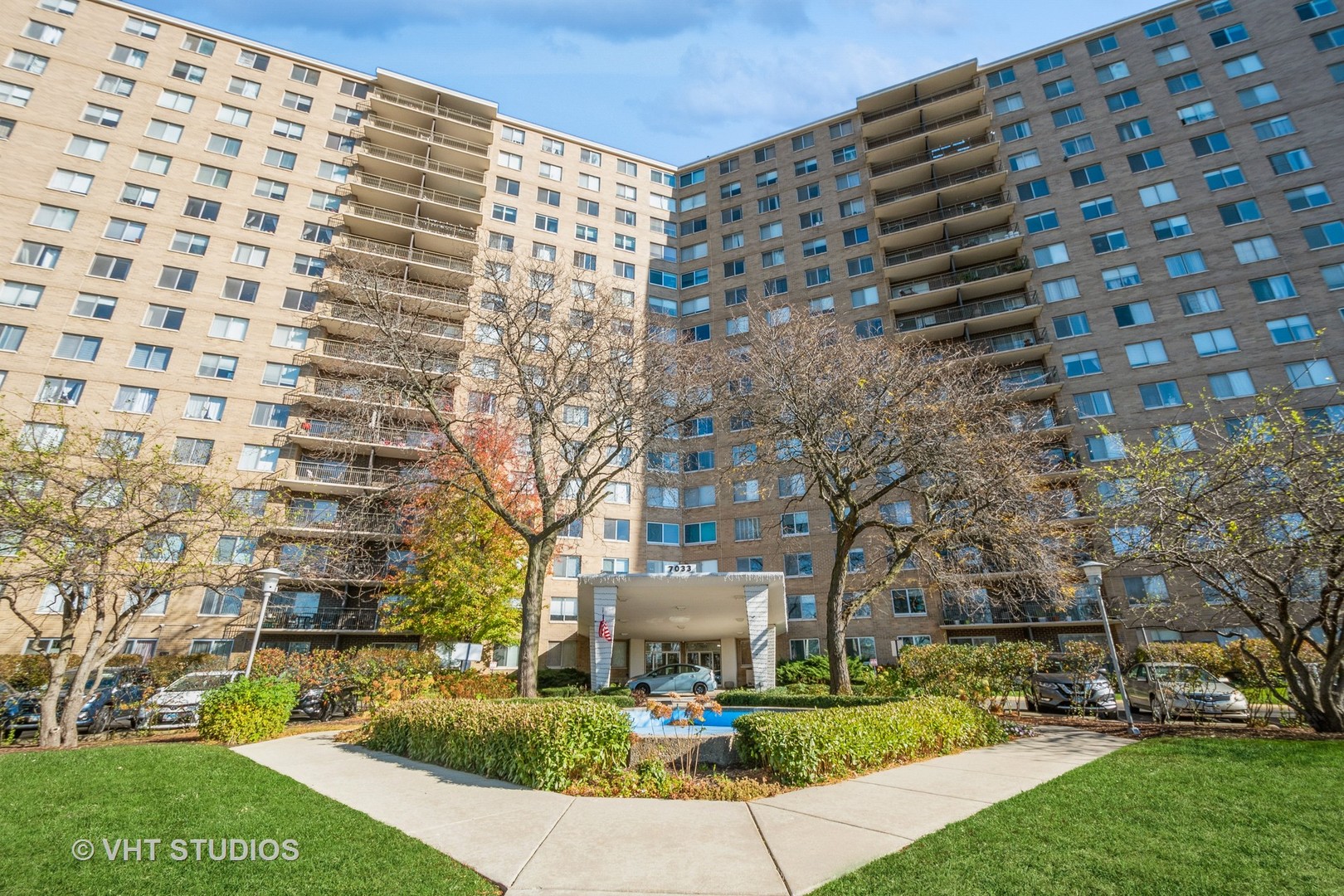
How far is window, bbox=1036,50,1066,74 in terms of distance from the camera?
41.5 meters

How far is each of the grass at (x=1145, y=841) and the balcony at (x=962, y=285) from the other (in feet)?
109

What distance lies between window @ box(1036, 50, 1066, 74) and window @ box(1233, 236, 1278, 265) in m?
17.7

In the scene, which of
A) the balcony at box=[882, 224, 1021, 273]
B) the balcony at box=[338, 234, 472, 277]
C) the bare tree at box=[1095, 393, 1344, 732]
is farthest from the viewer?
the balcony at box=[882, 224, 1021, 273]

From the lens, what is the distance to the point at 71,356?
30500 mm

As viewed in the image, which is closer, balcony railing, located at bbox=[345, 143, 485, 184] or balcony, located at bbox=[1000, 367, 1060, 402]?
balcony, located at bbox=[1000, 367, 1060, 402]

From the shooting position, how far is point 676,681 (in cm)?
2725

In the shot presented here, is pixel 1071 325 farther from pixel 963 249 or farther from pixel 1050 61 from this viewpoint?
pixel 1050 61

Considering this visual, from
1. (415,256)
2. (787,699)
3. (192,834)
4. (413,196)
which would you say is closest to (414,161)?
(413,196)

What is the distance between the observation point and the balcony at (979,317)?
Answer: 36094 mm

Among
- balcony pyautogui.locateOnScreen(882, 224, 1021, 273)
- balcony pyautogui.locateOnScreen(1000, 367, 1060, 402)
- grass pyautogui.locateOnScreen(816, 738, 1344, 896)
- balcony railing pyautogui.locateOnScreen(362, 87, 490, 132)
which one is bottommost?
grass pyautogui.locateOnScreen(816, 738, 1344, 896)

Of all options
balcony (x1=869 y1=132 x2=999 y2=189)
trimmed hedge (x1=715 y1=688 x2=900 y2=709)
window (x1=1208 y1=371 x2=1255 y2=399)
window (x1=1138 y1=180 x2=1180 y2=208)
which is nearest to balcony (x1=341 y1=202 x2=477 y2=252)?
balcony (x1=869 y1=132 x2=999 y2=189)

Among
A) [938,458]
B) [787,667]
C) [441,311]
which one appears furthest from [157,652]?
[938,458]

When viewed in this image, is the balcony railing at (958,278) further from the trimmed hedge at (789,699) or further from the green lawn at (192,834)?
the green lawn at (192,834)

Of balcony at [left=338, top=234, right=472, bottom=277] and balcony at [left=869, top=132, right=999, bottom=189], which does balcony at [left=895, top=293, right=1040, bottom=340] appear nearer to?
balcony at [left=869, top=132, right=999, bottom=189]
